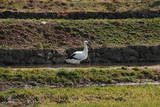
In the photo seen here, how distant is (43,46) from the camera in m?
29.6

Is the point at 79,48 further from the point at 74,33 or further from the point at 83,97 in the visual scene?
the point at 83,97

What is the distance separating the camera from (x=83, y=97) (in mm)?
21422

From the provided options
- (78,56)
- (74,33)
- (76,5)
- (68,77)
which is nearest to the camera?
(68,77)

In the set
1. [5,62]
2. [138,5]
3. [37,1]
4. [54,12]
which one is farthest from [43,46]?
[138,5]

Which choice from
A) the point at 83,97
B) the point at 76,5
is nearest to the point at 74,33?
the point at 76,5

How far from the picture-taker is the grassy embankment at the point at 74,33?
→ 30.3 metres

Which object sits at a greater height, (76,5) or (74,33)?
(76,5)

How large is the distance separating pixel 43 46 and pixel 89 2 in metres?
8.71

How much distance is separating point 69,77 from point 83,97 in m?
2.80

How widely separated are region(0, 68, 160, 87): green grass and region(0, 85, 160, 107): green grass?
5.08 ft

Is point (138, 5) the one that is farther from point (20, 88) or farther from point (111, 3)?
point (20, 88)

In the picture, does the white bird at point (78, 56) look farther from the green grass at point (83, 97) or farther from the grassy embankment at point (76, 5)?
the grassy embankment at point (76, 5)

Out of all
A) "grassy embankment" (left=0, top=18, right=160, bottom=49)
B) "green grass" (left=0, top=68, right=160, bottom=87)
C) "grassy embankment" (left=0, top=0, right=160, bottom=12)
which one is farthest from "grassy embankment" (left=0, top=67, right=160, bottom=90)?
"grassy embankment" (left=0, top=0, right=160, bottom=12)

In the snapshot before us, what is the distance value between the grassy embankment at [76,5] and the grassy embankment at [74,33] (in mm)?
2580
